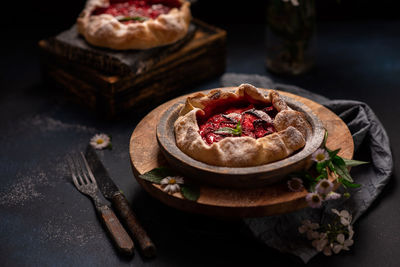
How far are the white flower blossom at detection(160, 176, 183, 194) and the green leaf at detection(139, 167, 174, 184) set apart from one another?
0.05 metres

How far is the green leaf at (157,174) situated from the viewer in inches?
106

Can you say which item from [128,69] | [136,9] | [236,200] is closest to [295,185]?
[236,200]

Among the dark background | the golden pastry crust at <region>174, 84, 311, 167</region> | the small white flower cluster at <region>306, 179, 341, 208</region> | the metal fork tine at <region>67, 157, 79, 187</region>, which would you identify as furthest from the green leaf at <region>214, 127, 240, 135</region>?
the dark background

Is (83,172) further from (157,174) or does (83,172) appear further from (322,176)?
(322,176)

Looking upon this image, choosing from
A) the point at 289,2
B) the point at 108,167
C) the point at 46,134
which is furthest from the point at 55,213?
the point at 289,2

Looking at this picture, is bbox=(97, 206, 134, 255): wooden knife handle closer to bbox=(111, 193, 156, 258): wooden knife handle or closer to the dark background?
bbox=(111, 193, 156, 258): wooden knife handle

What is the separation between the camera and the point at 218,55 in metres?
4.55

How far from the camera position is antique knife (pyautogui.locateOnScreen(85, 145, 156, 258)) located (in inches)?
103

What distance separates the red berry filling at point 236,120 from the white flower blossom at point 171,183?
28 cm

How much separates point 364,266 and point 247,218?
0.67m

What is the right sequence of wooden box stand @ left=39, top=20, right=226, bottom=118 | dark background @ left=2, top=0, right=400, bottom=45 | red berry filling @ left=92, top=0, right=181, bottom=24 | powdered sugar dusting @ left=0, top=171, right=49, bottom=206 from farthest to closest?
dark background @ left=2, top=0, right=400, bottom=45, red berry filling @ left=92, top=0, right=181, bottom=24, wooden box stand @ left=39, top=20, right=226, bottom=118, powdered sugar dusting @ left=0, top=171, right=49, bottom=206

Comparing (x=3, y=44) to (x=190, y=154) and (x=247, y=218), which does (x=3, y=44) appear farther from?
(x=247, y=218)

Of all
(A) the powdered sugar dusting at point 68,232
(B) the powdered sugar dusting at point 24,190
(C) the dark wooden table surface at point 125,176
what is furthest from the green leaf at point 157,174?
(B) the powdered sugar dusting at point 24,190

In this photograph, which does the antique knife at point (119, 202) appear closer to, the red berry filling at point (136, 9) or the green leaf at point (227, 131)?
the green leaf at point (227, 131)
